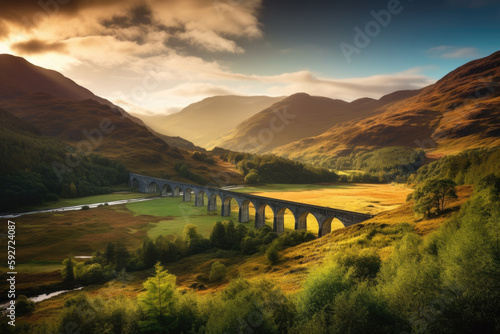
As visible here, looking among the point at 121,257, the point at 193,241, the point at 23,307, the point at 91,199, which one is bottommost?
the point at 23,307

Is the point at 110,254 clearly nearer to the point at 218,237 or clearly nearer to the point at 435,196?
the point at 218,237

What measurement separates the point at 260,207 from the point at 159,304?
43456 millimetres

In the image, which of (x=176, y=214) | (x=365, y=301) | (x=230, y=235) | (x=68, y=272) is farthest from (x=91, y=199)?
(x=365, y=301)

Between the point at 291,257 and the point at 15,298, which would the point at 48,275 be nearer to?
the point at 15,298

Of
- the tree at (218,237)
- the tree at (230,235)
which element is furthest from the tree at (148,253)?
the tree at (230,235)

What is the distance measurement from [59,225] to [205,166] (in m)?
106

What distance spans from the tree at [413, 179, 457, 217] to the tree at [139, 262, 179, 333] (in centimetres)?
3399

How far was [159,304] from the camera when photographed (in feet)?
70.8

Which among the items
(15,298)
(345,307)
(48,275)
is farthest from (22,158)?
(345,307)

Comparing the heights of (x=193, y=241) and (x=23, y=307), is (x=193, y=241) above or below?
above

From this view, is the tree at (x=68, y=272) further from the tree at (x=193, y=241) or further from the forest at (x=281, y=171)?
the forest at (x=281, y=171)

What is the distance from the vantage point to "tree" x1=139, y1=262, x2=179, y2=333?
68.8 feet

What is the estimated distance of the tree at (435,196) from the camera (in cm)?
3562

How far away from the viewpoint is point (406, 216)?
40438mm
